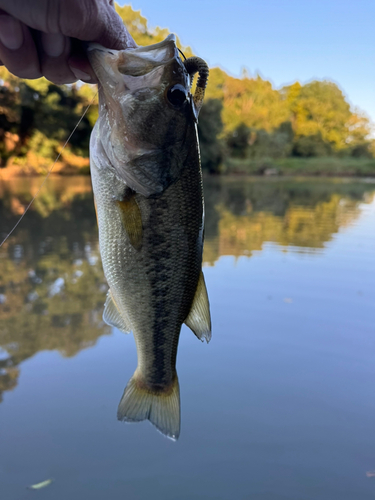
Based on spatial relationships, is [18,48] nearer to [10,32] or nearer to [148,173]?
[10,32]

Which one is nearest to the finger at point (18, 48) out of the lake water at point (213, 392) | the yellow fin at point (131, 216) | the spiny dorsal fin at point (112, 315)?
the yellow fin at point (131, 216)

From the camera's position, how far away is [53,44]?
1591mm

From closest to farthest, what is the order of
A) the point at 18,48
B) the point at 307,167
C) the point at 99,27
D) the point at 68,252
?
the point at 99,27 < the point at 18,48 < the point at 68,252 < the point at 307,167

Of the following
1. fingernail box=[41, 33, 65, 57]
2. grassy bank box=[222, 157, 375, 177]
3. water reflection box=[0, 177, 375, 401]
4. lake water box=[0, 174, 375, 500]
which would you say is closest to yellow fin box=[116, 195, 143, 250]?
fingernail box=[41, 33, 65, 57]

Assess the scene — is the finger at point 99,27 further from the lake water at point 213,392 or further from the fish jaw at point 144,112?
the lake water at point 213,392

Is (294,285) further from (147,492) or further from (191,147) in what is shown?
(191,147)

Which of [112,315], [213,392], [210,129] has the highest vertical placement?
[210,129]

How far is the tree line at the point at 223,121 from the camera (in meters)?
27.3

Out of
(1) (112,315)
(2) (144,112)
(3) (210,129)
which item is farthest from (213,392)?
Result: (3) (210,129)

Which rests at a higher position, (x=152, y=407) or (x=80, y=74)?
(x=80, y=74)

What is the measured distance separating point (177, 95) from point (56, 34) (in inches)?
19.1

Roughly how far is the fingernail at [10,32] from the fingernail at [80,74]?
0.24 meters

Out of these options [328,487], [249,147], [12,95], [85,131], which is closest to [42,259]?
[328,487]

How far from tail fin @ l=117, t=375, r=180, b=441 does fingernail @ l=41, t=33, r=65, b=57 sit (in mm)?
1434
